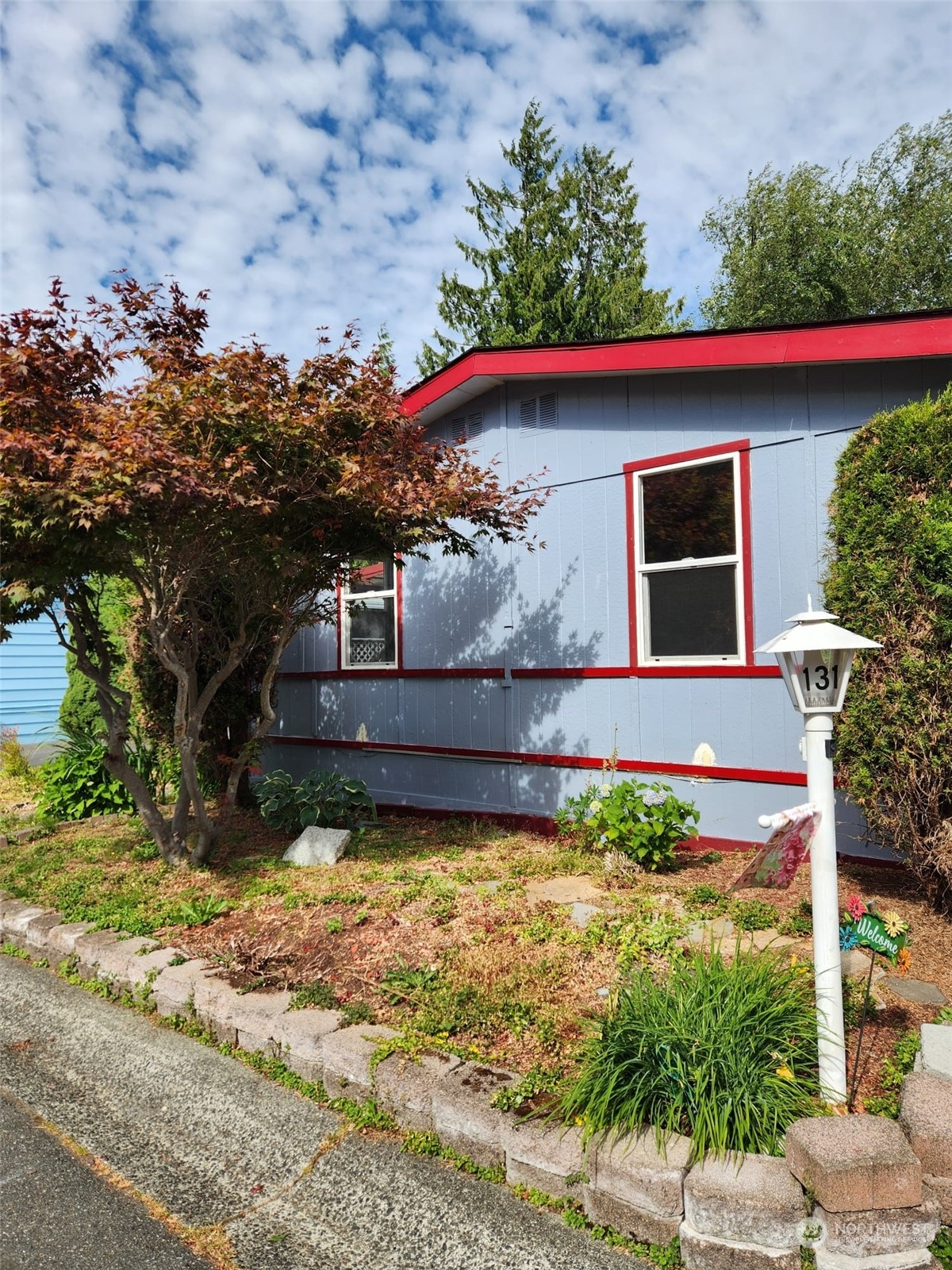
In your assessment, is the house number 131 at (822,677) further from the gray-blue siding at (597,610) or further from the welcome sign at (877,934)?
the gray-blue siding at (597,610)

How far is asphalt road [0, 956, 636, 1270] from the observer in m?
2.31

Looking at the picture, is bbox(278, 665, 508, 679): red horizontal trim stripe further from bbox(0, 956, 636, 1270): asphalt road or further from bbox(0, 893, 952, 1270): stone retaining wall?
bbox(0, 893, 952, 1270): stone retaining wall

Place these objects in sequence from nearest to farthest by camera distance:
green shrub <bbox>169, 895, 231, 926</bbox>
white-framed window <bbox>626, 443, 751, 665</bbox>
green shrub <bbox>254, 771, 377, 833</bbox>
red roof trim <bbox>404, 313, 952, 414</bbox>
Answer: green shrub <bbox>169, 895, 231, 926</bbox>
red roof trim <bbox>404, 313, 952, 414</bbox>
white-framed window <bbox>626, 443, 751, 665</bbox>
green shrub <bbox>254, 771, 377, 833</bbox>

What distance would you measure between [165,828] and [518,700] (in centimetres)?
313

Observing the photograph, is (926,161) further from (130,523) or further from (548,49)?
(130,523)

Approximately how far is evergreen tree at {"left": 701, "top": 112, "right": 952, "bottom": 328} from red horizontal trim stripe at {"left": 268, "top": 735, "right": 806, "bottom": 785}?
787 inches

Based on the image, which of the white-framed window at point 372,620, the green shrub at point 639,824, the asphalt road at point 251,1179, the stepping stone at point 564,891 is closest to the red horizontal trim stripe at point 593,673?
the white-framed window at point 372,620

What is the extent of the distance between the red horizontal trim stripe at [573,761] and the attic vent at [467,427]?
298cm

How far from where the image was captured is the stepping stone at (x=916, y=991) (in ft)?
11.2

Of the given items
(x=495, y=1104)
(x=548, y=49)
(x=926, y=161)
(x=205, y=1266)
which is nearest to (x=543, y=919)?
(x=495, y=1104)

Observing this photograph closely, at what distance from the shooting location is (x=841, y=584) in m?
4.54

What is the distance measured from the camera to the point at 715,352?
228 inches

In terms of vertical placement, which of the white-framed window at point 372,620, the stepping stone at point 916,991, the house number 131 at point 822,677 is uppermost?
the white-framed window at point 372,620

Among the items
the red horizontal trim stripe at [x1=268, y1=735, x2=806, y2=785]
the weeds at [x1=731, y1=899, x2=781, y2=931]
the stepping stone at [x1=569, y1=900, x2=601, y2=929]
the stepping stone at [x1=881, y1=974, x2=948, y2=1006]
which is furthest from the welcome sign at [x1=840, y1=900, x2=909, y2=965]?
the red horizontal trim stripe at [x1=268, y1=735, x2=806, y2=785]
